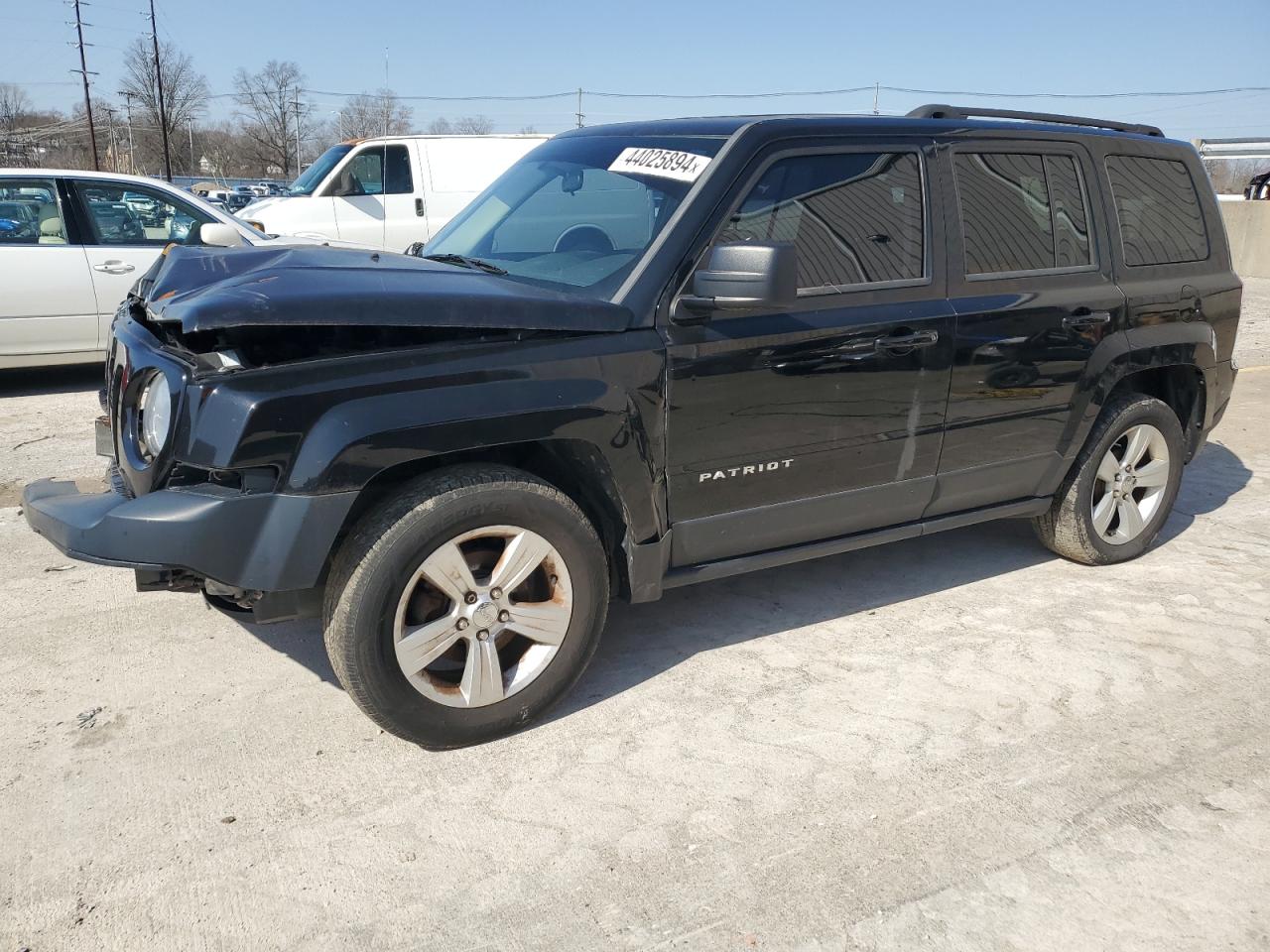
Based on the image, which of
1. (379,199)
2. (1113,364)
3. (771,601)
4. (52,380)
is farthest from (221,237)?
(379,199)

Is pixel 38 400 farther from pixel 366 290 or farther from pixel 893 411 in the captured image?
pixel 893 411

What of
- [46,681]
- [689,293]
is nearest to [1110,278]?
[689,293]

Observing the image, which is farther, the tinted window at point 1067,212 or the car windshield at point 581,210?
the tinted window at point 1067,212

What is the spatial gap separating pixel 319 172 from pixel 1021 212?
32.4 ft

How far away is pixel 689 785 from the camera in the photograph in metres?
3.01

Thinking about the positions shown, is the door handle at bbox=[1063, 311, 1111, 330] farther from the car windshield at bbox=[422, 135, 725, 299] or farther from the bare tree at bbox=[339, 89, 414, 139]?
the bare tree at bbox=[339, 89, 414, 139]

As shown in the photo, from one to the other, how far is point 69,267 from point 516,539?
257 inches

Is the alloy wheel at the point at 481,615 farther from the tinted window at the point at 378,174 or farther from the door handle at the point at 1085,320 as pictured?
the tinted window at the point at 378,174

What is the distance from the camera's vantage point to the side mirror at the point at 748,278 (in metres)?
3.10

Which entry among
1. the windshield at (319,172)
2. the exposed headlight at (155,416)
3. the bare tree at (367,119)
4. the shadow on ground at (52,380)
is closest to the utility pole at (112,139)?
the bare tree at (367,119)

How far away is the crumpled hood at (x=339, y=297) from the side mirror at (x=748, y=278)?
0.89ft

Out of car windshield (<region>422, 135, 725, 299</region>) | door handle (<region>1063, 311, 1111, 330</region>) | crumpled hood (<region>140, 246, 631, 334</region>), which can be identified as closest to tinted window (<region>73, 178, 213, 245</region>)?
car windshield (<region>422, 135, 725, 299</region>)

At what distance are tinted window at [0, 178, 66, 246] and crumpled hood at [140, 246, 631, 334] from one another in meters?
5.36

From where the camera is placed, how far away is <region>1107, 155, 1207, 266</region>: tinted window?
445 centimetres
